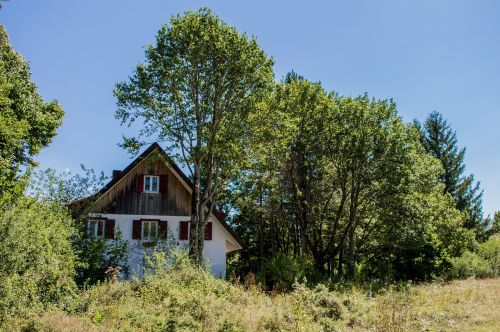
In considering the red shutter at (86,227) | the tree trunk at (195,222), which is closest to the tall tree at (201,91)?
the tree trunk at (195,222)

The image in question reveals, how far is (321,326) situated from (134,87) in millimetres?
16322

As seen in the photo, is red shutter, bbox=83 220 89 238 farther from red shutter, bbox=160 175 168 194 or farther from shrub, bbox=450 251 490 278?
shrub, bbox=450 251 490 278

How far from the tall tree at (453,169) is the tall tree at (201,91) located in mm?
32234

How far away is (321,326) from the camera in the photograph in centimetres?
1380

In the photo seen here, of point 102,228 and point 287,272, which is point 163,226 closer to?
point 102,228

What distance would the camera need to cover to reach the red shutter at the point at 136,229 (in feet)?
88.4

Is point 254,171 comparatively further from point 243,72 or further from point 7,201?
point 7,201

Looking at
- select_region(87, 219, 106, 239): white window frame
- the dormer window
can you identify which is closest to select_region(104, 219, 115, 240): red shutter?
select_region(87, 219, 106, 239): white window frame

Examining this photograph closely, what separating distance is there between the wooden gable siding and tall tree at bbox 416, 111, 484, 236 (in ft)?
107

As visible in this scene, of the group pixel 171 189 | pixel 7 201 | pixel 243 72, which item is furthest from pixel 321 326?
pixel 171 189

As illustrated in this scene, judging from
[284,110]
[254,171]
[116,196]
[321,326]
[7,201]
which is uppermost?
[284,110]

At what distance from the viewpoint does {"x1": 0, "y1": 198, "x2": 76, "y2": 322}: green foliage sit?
513 inches

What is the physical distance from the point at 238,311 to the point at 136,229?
539 inches

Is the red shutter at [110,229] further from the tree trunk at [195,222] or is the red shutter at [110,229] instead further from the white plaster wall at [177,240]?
the tree trunk at [195,222]
